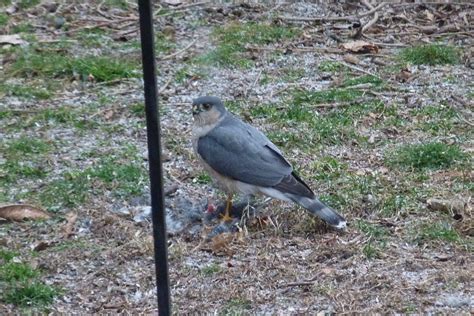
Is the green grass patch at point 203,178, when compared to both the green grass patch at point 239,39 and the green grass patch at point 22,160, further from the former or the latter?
the green grass patch at point 239,39

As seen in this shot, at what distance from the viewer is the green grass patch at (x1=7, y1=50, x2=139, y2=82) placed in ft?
25.0

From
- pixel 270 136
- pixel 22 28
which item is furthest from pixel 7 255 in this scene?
pixel 22 28

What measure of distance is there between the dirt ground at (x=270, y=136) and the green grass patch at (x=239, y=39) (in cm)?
2

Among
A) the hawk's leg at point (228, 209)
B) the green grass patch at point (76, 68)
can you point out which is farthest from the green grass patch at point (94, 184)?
the green grass patch at point (76, 68)

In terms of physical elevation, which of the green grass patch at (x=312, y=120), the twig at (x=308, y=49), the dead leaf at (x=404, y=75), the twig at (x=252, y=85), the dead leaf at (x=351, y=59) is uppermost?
the green grass patch at (x=312, y=120)

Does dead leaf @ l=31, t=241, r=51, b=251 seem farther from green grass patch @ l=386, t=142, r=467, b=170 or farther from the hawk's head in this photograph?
green grass patch @ l=386, t=142, r=467, b=170

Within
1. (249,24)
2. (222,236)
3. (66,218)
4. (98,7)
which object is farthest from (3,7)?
(222,236)

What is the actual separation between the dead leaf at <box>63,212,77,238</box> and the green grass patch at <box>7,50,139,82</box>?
2.20 m

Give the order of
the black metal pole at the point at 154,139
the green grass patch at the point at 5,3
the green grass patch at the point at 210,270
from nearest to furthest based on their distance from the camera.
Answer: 1. the black metal pole at the point at 154,139
2. the green grass patch at the point at 210,270
3. the green grass patch at the point at 5,3

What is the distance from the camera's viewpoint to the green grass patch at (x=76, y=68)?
25.0 feet

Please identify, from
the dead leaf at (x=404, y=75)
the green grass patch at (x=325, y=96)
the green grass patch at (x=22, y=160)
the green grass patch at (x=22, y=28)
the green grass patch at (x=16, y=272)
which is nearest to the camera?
the green grass patch at (x=16, y=272)

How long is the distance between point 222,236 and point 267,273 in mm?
399

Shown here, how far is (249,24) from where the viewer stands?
28.5 ft

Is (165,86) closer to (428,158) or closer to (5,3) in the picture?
(428,158)
